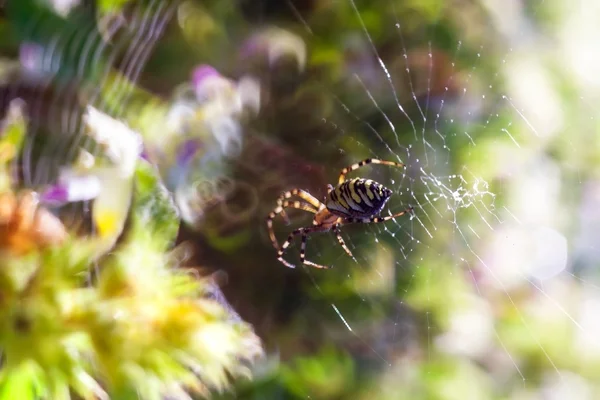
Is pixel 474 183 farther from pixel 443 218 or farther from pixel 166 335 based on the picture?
pixel 166 335

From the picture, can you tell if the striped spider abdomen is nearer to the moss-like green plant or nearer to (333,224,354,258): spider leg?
(333,224,354,258): spider leg

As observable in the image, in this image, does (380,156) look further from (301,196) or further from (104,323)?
(104,323)

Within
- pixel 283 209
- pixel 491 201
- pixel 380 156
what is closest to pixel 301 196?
pixel 283 209

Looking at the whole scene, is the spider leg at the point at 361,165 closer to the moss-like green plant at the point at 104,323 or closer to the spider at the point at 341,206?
the spider at the point at 341,206

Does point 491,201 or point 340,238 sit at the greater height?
point 491,201

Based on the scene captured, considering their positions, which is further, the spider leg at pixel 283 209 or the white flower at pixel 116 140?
the spider leg at pixel 283 209

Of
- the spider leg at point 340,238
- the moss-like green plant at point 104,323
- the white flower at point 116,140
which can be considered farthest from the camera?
the spider leg at point 340,238

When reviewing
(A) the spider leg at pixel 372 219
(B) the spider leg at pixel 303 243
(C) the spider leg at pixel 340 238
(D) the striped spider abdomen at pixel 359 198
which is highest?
(D) the striped spider abdomen at pixel 359 198

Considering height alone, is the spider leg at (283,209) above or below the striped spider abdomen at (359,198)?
below

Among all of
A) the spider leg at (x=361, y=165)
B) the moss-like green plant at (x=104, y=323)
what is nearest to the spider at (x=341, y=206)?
the spider leg at (x=361, y=165)
